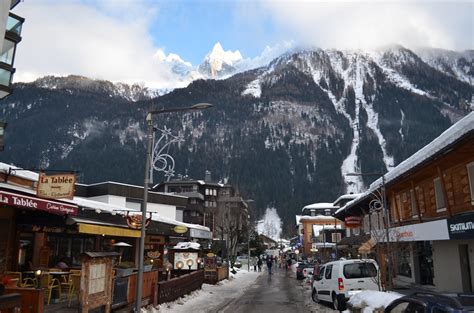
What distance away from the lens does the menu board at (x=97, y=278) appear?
1188cm

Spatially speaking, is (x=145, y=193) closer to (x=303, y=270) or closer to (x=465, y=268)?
(x=465, y=268)

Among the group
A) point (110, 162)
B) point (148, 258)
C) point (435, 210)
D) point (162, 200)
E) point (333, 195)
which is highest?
point (110, 162)

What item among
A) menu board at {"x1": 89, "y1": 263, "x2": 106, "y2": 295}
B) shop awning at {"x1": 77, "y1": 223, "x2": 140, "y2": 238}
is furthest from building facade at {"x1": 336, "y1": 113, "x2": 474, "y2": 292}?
shop awning at {"x1": 77, "y1": 223, "x2": 140, "y2": 238}

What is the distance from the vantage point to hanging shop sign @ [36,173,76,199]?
15492mm

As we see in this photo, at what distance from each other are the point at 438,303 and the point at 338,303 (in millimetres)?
11540

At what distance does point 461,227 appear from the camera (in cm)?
1515

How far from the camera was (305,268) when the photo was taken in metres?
38.3

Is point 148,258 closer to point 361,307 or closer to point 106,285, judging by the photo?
point 106,285

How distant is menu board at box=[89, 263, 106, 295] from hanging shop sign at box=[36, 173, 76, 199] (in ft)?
13.3

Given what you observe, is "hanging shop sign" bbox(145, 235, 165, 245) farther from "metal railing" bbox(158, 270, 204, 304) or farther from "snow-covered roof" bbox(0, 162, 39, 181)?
"snow-covered roof" bbox(0, 162, 39, 181)

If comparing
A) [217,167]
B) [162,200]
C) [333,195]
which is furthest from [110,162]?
[162,200]

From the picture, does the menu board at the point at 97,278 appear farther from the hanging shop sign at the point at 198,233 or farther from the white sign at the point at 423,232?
the hanging shop sign at the point at 198,233

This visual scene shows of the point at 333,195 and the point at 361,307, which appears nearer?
the point at 361,307

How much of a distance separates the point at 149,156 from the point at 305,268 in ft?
91.1
